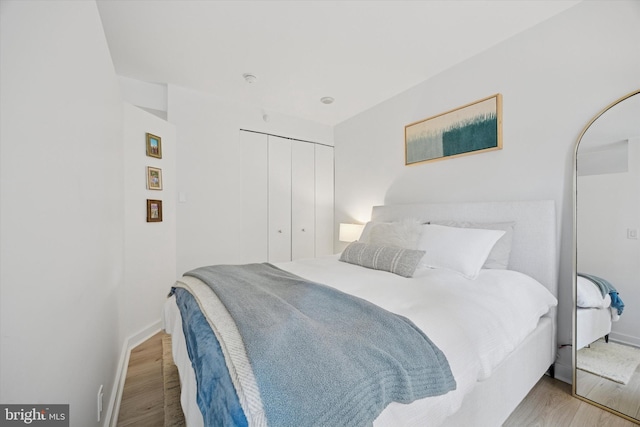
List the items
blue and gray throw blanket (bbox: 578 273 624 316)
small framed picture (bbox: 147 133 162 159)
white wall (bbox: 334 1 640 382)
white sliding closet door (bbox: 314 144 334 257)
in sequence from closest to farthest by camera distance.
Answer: blue and gray throw blanket (bbox: 578 273 624 316), white wall (bbox: 334 1 640 382), small framed picture (bbox: 147 133 162 159), white sliding closet door (bbox: 314 144 334 257)

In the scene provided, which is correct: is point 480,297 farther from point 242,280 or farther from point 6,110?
point 6,110

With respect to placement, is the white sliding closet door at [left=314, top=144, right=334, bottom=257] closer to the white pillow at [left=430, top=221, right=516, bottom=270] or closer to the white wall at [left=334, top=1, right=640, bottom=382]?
the white wall at [left=334, top=1, right=640, bottom=382]

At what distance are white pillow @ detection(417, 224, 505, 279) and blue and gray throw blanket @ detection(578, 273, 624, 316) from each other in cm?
56

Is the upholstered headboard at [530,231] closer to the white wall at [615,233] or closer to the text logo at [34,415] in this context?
the white wall at [615,233]

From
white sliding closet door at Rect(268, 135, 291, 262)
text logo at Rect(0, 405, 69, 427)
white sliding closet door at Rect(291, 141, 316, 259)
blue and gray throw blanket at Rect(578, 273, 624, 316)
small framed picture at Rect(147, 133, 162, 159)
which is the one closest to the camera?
text logo at Rect(0, 405, 69, 427)

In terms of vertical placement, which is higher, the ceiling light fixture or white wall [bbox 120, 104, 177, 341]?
the ceiling light fixture

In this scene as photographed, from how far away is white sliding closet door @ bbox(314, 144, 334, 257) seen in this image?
398 centimetres

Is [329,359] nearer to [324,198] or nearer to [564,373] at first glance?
[564,373]

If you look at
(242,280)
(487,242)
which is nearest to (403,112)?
(487,242)

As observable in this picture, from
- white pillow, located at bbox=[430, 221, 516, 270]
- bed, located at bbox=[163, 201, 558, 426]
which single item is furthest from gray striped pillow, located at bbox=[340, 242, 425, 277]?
white pillow, located at bbox=[430, 221, 516, 270]

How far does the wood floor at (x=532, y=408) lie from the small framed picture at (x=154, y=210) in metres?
1.33

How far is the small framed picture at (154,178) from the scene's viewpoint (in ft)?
8.41

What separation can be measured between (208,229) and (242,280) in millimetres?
1748

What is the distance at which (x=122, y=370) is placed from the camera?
6.36 feet
